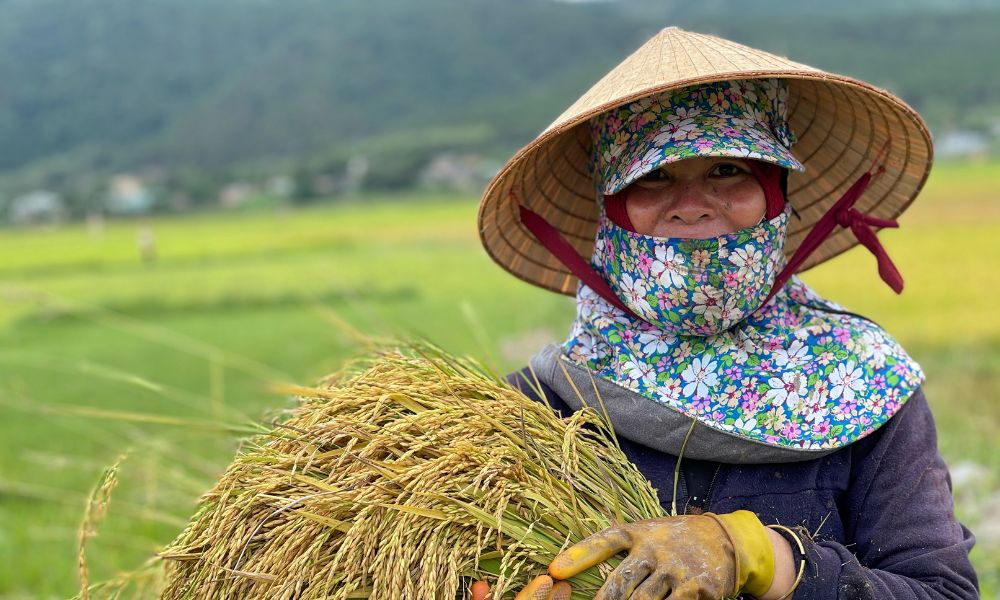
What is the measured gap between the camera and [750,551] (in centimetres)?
141

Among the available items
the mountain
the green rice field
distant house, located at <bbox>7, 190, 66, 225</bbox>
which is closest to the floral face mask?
the green rice field

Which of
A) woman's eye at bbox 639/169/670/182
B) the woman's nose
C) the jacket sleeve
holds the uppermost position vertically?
woman's eye at bbox 639/169/670/182

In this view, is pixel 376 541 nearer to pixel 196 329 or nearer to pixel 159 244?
pixel 196 329

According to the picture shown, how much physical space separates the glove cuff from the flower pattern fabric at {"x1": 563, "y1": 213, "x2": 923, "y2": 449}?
26 centimetres

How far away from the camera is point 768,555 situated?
56.5 inches

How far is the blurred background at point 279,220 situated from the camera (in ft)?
18.8

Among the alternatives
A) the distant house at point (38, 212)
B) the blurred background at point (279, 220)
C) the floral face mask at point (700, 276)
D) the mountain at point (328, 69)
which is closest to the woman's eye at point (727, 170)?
the floral face mask at point (700, 276)

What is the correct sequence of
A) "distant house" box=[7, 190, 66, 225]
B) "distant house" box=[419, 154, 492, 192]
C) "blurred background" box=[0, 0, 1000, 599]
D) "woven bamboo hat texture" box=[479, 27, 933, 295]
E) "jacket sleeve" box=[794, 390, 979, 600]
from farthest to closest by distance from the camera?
"distant house" box=[419, 154, 492, 192], "distant house" box=[7, 190, 66, 225], "blurred background" box=[0, 0, 1000, 599], "woven bamboo hat texture" box=[479, 27, 933, 295], "jacket sleeve" box=[794, 390, 979, 600]

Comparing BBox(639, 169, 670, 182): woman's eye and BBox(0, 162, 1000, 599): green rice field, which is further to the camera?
BBox(0, 162, 1000, 599): green rice field

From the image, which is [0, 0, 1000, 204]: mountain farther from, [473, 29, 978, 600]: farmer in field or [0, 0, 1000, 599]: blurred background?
[473, 29, 978, 600]: farmer in field

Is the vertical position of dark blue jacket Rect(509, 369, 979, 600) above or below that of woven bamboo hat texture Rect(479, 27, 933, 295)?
below

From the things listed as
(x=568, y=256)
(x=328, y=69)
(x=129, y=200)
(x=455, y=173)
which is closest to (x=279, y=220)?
(x=129, y=200)

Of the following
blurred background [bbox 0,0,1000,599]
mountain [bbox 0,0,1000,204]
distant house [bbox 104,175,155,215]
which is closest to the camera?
blurred background [bbox 0,0,1000,599]

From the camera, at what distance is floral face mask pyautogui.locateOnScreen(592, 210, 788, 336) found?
1695mm
